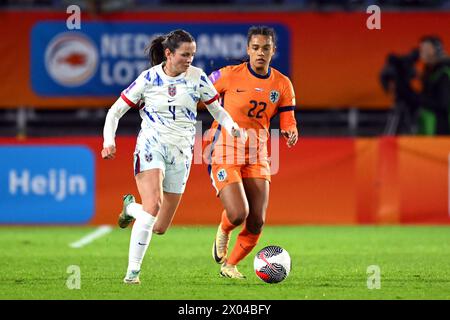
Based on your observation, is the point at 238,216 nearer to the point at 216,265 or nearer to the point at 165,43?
the point at 216,265

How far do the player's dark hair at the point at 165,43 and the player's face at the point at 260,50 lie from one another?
0.67 metres

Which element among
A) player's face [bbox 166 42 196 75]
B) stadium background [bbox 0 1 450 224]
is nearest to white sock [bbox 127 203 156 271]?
player's face [bbox 166 42 196 75]

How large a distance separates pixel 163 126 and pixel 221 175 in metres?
0.82

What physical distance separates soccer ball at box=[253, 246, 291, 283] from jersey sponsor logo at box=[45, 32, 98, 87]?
899 cm

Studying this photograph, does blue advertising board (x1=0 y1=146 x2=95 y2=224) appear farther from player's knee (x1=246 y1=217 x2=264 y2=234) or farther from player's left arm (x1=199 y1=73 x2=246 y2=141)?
player's left arm (x1=199 y1=73 x2=246 y2=141)

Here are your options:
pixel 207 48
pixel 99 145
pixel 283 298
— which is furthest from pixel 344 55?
pixel 283 298

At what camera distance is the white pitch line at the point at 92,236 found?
1370 cm

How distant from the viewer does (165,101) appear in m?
9.59

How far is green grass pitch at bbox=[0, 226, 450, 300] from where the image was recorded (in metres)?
9.04

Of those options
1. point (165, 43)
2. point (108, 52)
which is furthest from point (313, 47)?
point (165, 43)

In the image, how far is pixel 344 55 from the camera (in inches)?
723

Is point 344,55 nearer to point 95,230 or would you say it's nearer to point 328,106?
point 328,106

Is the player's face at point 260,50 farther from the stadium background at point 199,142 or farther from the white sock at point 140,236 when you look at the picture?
the stadium background at point 199,142

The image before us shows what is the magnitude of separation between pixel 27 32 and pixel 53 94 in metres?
1.06
